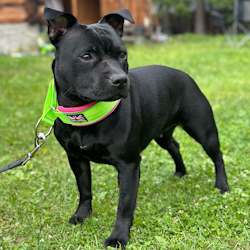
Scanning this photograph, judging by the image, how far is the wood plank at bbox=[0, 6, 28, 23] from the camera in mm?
12609

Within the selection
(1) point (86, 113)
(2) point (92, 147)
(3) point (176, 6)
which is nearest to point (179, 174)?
(2) point (92, 147)

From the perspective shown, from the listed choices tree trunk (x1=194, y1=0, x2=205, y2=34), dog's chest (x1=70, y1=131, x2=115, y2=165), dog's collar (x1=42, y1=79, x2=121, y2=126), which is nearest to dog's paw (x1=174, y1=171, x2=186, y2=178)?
dog's chest (x1=70, y1=131, x2=115, y2=165)

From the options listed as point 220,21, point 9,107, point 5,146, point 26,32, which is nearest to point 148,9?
point 220,21

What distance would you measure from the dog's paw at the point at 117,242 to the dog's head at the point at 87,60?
1124 millimetres

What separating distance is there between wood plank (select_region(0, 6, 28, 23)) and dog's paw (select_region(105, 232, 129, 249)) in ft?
38.1

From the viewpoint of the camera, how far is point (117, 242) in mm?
2664

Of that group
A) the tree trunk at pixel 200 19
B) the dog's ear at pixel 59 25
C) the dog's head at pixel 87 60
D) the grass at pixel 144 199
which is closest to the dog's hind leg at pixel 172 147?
the grass at pixel 144 199

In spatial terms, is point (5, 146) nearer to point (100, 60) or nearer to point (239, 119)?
point (100, 60)

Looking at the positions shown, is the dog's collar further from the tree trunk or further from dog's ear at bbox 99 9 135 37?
the tree trunk

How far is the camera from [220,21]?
1573cm

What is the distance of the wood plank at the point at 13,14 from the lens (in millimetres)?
12609

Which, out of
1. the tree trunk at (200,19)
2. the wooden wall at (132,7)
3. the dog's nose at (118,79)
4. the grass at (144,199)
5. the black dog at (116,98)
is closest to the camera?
the dog's nose at (118,79)

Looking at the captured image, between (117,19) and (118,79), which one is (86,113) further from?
(117,19)

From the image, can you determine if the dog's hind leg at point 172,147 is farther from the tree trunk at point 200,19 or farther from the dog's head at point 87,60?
the tree trunk at point 200,19
